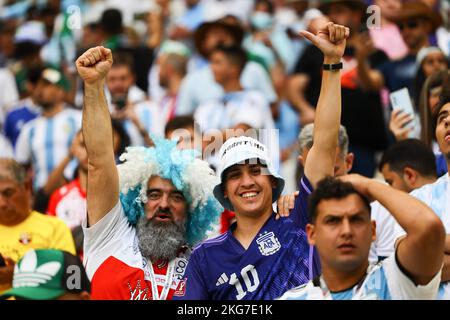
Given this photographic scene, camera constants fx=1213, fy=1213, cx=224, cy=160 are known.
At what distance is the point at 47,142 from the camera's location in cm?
1285

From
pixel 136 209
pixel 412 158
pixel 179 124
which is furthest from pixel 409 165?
pixel 179 124

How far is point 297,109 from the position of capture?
13227 mm

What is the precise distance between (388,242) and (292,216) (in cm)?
112

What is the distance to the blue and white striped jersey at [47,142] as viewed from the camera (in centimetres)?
1273

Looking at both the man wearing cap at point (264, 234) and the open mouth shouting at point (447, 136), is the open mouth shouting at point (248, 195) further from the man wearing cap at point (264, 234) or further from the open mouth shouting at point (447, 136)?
the open mouth shouting at point (447, 136)

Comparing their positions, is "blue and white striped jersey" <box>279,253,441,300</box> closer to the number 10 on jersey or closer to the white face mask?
the number 10 on jersey

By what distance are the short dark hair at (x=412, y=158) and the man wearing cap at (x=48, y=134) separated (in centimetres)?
494

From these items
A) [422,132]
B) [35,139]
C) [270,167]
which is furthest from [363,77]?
[270,167]

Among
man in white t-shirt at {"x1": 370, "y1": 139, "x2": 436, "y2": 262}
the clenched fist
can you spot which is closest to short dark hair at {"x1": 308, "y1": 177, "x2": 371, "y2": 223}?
the clenched fist

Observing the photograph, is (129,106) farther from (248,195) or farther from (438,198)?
(438,198)

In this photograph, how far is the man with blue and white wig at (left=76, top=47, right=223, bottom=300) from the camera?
283 inches

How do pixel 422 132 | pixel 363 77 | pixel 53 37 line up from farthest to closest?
pixel 53 37, pixel 363 77, pixel 422 132

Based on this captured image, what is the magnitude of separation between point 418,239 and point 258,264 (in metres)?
1.43
